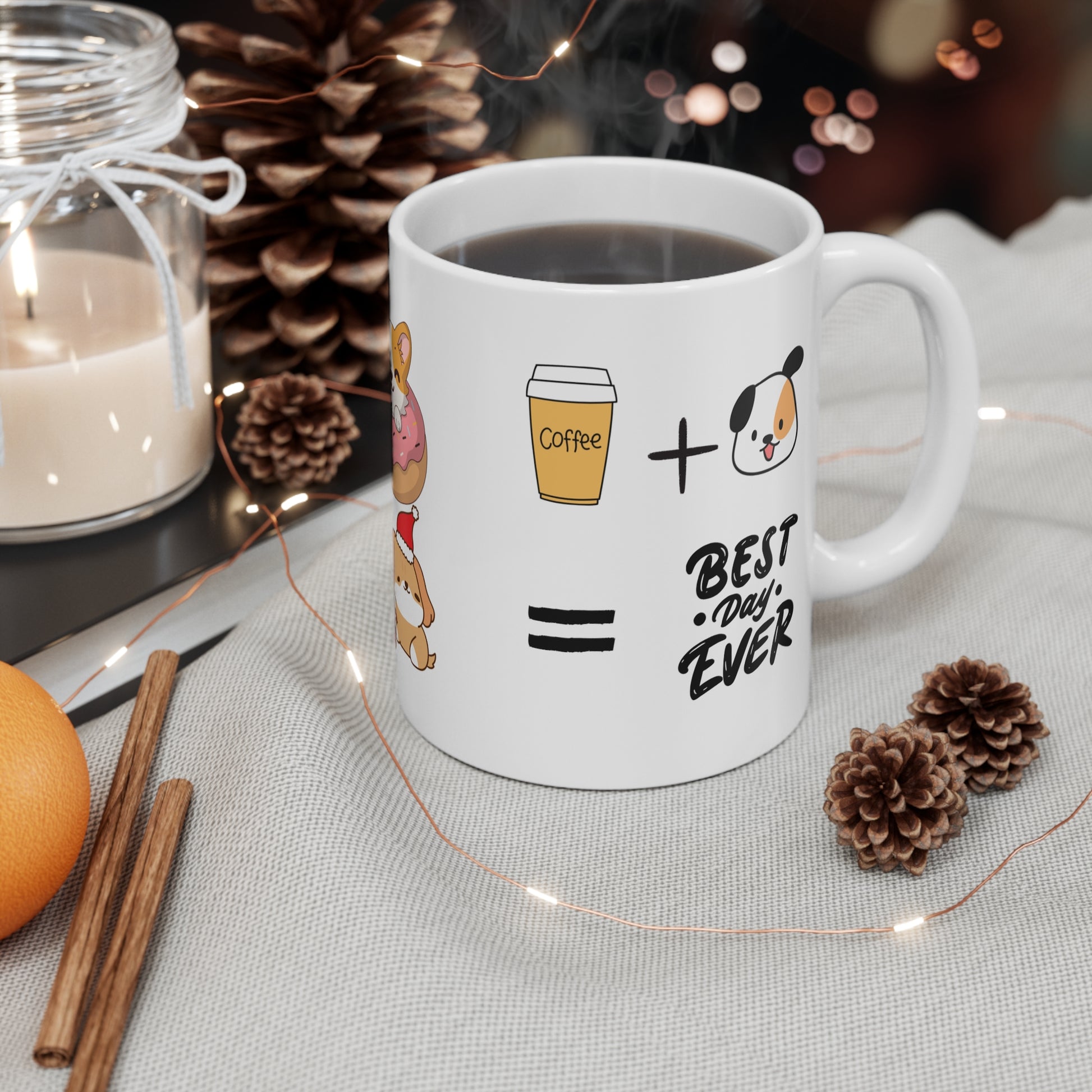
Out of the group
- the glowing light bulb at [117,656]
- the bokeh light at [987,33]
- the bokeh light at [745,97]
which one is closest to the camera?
the glowing light bulb at [117,656]

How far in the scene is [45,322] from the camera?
2.26 ft

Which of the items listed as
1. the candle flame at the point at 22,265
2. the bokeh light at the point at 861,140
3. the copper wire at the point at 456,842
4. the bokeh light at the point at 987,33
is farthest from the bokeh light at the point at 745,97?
the candle flame at the point at 22,265

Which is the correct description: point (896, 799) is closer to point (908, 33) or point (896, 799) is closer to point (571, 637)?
point (571, 637)

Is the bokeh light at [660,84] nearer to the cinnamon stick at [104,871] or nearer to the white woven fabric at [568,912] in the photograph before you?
the white woven fabric at [568,912]

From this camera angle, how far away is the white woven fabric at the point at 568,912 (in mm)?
Result: 419

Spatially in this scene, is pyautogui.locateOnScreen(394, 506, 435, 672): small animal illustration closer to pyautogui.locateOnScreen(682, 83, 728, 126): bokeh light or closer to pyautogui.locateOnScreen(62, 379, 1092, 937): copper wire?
pyautogui.locateOnScreen(62, 379, 1092, 937): copper wire

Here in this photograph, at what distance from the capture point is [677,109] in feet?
3.61

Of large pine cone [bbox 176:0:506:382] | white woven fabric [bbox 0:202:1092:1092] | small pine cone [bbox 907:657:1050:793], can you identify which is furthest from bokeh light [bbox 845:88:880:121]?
small pine cone [bbox 907:657:1050:793]

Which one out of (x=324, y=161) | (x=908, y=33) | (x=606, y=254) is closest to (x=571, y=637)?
(x=606, y=254)

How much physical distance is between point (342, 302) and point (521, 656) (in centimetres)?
44

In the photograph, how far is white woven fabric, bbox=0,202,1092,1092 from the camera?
1.37ft

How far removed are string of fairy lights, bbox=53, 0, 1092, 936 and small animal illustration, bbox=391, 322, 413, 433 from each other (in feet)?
0.46

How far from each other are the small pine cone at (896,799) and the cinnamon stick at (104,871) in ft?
0.91

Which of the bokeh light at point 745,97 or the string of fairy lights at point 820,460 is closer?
the string of fairy lights at point 820,460
